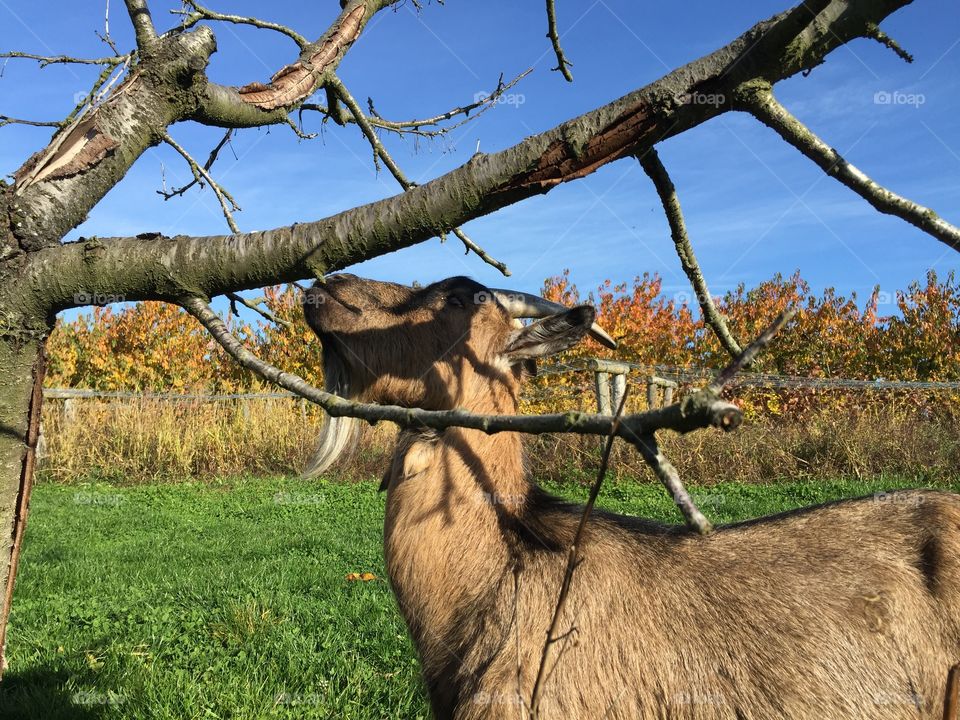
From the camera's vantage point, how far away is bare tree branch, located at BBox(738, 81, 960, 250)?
6.06 ft

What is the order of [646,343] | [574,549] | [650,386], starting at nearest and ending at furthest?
[574,549], [650,386], [646,343]

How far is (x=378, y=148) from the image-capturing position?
363 centimetres

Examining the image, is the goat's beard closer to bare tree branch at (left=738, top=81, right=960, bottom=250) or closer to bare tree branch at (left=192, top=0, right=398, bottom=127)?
bare tree branch at (left=192, top=0, right=398, bottom=127)

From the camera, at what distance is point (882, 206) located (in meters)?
1.94

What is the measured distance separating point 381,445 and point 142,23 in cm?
1402

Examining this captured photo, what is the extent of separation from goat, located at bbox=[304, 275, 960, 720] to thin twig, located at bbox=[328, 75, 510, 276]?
0.24 m

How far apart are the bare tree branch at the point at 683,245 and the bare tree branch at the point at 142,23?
1970mm

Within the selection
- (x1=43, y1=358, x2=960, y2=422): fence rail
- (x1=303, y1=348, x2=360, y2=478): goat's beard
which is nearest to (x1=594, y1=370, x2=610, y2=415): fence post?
(x1=43, y1=358, x2=960, y2=422): fence rail

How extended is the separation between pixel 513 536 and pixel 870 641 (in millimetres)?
1382

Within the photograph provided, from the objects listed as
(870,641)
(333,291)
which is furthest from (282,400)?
(870,641)

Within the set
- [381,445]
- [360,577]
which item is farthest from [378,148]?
[381,445]

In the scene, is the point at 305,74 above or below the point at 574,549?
above

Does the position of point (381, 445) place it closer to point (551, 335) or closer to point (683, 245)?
point (551, 335)

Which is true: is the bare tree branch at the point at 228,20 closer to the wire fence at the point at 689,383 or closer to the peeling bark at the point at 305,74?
the peeling bark at the point at 305,74
